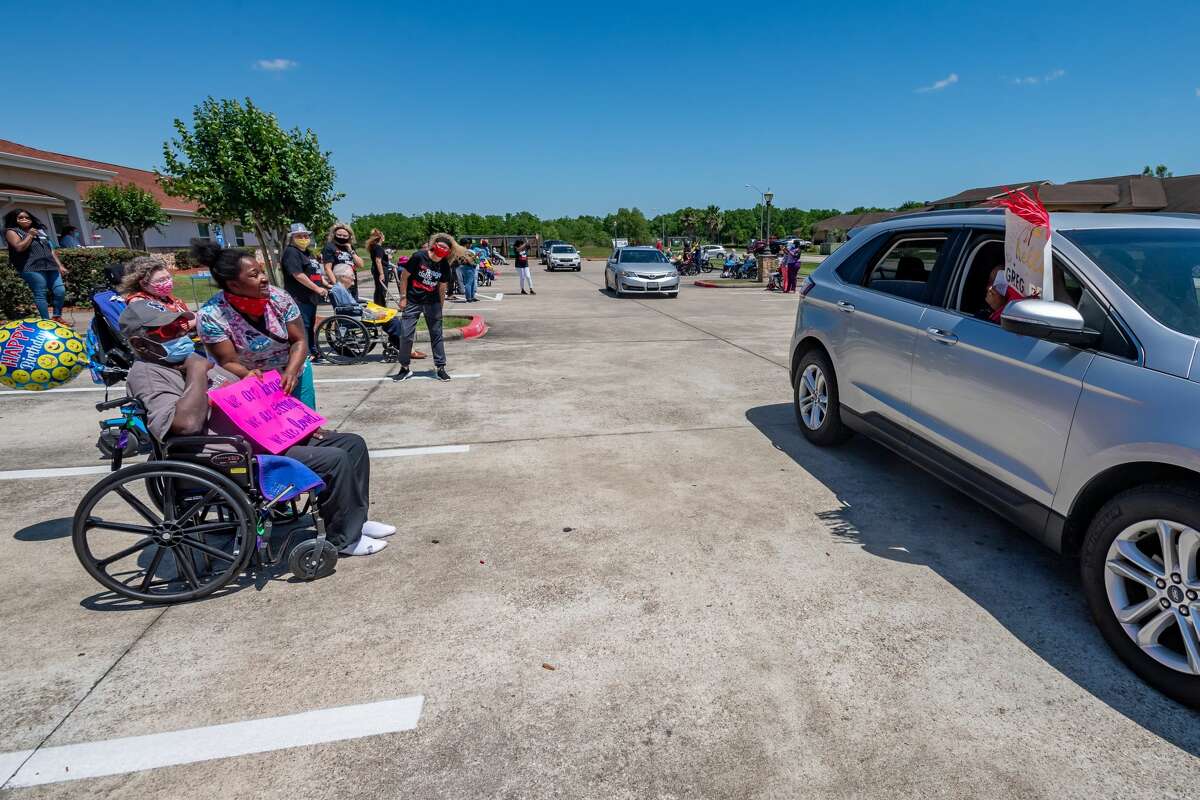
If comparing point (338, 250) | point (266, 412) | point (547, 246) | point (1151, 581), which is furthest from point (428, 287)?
point (547, 246)

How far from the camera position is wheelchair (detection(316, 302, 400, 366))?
9117mm

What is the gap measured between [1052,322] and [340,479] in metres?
3.43

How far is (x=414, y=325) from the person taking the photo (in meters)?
7.87

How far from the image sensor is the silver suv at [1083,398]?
2.40 meters

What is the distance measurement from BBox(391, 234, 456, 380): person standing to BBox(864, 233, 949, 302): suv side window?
4.87 meters

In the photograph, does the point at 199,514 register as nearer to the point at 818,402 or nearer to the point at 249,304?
the point at 249,304

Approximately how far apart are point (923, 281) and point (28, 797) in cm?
504

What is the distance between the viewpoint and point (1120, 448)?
8.32 feet

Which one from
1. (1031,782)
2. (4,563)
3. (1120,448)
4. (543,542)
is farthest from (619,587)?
(4,563)

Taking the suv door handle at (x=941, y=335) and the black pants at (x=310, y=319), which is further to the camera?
the black pants at (x=310, y=319)

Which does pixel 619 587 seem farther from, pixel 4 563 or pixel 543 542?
pixel 4 563

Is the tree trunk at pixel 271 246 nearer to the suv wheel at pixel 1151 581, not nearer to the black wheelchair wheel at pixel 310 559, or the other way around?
the black wheelchair wheel at pixel 310 559

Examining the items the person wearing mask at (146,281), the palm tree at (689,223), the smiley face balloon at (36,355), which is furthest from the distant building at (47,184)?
the palm tree at (689,223)

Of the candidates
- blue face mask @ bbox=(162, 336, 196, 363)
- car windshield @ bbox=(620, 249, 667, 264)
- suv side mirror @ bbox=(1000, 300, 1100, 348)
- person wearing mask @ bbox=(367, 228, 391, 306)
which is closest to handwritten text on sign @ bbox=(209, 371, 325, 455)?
blue face mask @ bbox=(162, 336, 196, 363)
